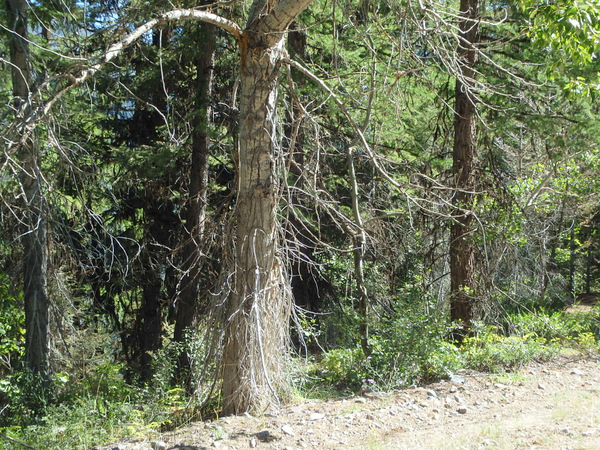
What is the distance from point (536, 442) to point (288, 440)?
2.21 m

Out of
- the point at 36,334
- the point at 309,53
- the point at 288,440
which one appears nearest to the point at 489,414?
the point at 288,440

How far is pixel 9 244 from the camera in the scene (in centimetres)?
871

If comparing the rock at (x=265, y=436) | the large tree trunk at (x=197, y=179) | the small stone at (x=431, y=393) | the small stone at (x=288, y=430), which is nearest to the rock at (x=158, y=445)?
the rock at (x=265, y=436)

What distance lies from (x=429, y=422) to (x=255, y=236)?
2574 mm

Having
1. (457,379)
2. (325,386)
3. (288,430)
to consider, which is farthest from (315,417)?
(457,379)

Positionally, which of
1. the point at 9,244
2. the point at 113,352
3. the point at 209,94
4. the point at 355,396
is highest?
the point at 209,94

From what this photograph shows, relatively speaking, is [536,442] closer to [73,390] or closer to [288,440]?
[288,440]

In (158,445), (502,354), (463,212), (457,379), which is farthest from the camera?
(463,212)

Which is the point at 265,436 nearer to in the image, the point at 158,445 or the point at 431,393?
the point at 158,445

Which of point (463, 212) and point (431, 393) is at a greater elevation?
point (463, 212)

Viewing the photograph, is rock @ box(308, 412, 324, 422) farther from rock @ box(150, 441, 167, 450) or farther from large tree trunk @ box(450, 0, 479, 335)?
large tree trunk @ box(450, 0, 479, 335)

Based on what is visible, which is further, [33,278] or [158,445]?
[33,278]

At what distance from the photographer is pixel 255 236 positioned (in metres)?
5.75

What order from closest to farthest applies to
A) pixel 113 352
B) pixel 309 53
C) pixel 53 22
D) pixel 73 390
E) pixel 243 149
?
pixel 243 149
pixel 73 390
pixel 53 22
pixel 309 53
pixel 113 352
